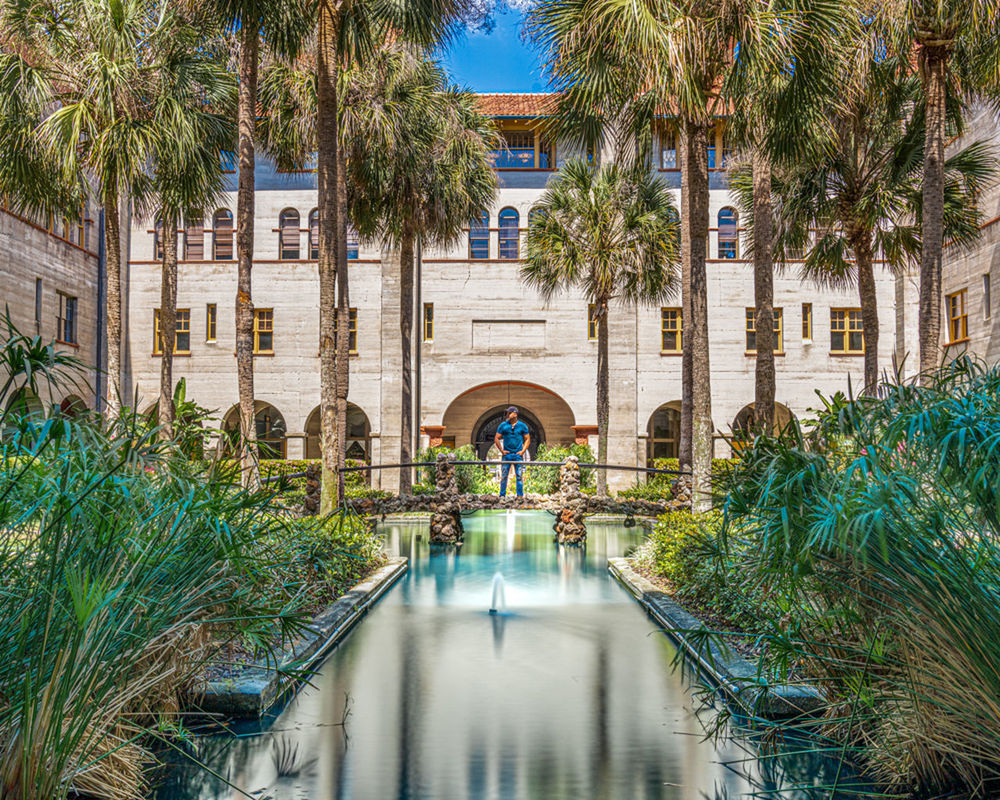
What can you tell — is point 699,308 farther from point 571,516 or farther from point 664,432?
point 664,432

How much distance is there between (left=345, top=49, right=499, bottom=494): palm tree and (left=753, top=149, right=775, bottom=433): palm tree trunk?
704 cm

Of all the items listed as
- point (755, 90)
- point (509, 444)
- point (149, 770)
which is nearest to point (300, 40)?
point (755, 90)

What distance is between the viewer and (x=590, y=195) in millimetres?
20469

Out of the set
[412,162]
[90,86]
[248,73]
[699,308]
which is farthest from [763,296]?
[90,86]

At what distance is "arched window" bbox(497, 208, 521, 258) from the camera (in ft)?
93.8

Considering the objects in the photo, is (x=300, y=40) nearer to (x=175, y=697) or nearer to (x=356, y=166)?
(x=356, y=166)

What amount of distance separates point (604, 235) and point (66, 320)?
1546 centimetres

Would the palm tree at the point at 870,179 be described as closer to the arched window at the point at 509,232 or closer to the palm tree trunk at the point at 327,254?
the palm tree trunk at the point at 327,254

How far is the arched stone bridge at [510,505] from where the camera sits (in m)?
14.2

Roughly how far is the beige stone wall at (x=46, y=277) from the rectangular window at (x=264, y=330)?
4.79 m

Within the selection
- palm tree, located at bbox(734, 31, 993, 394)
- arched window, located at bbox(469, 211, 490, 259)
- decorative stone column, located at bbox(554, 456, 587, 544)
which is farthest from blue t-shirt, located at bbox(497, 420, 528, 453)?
arched window, located at bbox(469, 211, 490, 259)

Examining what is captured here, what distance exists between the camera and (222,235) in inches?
1115

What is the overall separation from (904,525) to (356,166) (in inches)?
648

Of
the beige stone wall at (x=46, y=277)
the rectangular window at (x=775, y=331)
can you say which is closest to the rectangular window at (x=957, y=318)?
the rectangular window at (x=775, y=331)
